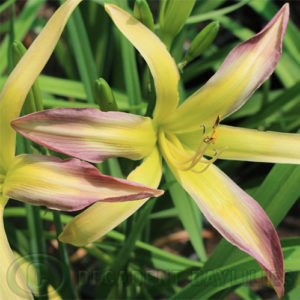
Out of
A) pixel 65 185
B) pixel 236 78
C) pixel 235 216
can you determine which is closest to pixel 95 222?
pixel 65 185

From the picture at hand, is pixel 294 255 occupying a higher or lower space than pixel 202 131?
lower

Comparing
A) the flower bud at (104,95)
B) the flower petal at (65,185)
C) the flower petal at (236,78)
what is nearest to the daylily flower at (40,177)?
the flower petal at (65,185)

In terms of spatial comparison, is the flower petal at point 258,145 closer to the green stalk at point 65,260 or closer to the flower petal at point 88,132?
the flower petal at point 88,132

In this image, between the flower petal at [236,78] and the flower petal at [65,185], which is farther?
the flower petal at [236,78]

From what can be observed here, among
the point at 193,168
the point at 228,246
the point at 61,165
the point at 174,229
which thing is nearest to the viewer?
the point at 61,165

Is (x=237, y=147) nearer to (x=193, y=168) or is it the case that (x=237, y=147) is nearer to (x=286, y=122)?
(x=193, y=168)

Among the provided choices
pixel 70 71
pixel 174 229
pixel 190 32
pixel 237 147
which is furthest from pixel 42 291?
pixel 190 32

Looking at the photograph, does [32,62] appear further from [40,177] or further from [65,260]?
[65,260]
